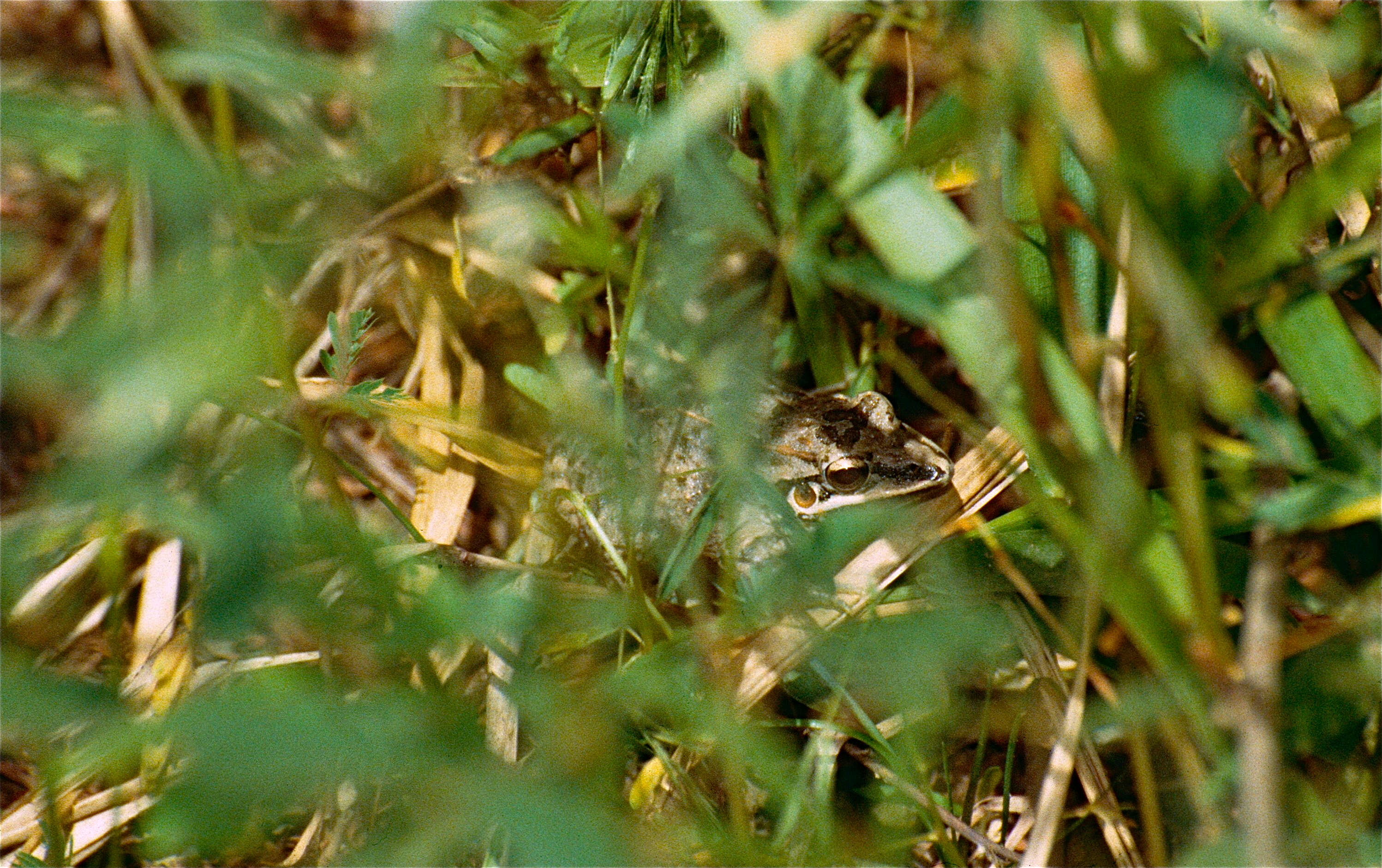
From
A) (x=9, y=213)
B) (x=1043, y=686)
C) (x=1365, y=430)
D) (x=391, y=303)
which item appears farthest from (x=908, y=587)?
(x=9, y=213)

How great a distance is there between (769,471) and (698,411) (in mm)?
263

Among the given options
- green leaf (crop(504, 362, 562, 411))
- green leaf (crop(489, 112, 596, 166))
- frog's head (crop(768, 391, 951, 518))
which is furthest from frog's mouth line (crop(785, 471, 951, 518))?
green leaf (crop(489, 112, 596, 166))

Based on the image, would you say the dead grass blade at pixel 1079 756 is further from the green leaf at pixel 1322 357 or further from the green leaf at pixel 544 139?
the green leaf at pixel 544 139

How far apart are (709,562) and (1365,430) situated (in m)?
1.58

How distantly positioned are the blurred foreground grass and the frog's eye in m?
0.21

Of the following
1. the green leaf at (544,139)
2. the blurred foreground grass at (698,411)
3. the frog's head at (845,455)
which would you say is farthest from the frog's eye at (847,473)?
the green leaf at (544,139)

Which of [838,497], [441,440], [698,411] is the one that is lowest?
[441,440]

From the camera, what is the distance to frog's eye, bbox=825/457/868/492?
8.39 ft

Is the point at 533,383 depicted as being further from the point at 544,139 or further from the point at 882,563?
the point at 882,563

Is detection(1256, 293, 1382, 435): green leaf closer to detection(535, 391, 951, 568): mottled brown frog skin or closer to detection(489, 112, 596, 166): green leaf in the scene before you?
detection(535, 391, 951, 568): mottled brown frog skin

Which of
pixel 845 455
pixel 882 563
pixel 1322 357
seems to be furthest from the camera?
pixel 845 455

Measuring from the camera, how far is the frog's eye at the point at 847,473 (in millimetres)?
2557

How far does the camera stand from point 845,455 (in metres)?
2.56

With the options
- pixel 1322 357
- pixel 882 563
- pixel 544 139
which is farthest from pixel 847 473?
pixel 544 139
